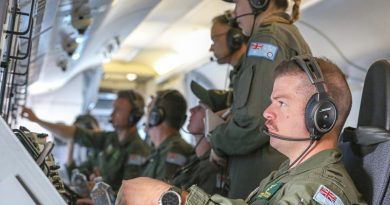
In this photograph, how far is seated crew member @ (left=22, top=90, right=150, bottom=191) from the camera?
15.4 ft

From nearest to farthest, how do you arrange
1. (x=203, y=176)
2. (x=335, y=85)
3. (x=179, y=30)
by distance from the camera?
(x=335, y=85) < (x=203, y=176) < (x=179, y=30)

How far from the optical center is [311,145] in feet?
6.27

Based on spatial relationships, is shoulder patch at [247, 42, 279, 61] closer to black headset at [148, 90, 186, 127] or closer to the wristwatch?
the wristwatch

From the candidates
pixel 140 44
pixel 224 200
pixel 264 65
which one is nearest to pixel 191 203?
pixel 224 200

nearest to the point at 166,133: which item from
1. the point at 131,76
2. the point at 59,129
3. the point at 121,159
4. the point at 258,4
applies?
the point at 121,159

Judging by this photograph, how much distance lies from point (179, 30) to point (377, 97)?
4400 millimetres

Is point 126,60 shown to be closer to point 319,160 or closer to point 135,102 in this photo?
point 135,102

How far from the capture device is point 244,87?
2.64m

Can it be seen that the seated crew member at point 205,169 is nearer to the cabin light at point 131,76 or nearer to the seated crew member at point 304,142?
the seated crew member at point 304,142

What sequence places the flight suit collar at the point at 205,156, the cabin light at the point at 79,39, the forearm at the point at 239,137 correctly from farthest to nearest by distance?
1. the cabin light at the point at 79,39
2. the flight suit collar at the point at 205,156
3. the forearm at the point at 239,137

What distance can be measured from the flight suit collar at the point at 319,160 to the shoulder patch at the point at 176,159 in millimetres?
2222

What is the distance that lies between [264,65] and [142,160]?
226 centimetres

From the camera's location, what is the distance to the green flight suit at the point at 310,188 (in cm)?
166

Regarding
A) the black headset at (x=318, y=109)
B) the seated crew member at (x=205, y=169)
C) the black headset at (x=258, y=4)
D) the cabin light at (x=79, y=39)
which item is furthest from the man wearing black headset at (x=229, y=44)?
the black headset at (x=318, y=109)
